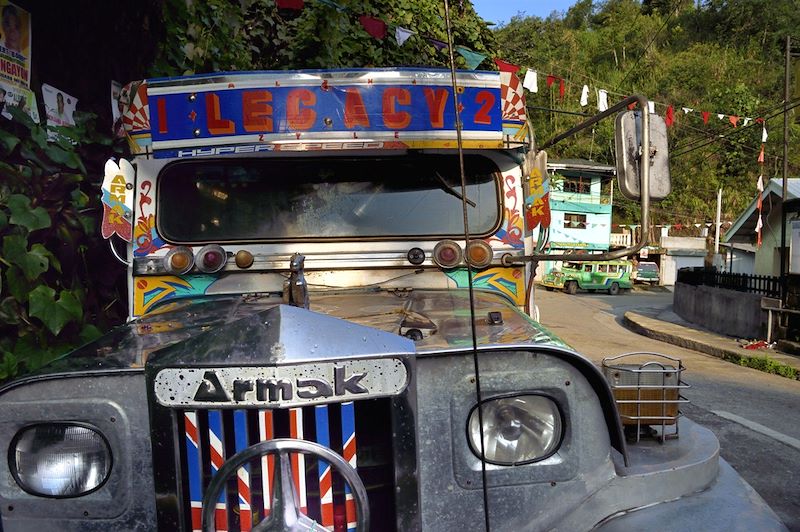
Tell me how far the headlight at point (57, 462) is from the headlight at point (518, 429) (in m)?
1.07

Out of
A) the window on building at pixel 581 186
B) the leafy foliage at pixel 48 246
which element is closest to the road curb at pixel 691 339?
the leafy foliage at pixel 48 246

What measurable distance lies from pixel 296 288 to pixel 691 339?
13.1 m

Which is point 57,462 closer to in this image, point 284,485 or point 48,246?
point 284,485

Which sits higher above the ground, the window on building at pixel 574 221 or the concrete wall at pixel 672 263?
the window on building at pixel 574 221

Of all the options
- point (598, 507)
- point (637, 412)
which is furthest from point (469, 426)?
point (637, 412)

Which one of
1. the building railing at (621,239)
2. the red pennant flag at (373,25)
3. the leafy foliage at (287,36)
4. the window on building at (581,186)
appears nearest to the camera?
the leafy foliage at (287,36)

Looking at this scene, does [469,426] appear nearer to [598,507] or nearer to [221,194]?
[598,507]

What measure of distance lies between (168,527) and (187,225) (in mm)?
1878

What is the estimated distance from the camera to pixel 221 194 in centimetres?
318

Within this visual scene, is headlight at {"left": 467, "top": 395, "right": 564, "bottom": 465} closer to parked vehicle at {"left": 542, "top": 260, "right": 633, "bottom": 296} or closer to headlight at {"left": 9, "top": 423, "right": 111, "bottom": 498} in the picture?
headlight at {"left": 9, "top": 423, "right": 111, "bottom": 498}

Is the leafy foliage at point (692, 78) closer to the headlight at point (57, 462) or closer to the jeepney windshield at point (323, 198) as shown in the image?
the jeepney windshield at point (323, 198)

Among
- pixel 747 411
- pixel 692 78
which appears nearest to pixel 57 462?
pixel 747 411

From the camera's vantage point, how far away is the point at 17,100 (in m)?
3.66

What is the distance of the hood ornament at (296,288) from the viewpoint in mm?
2470
